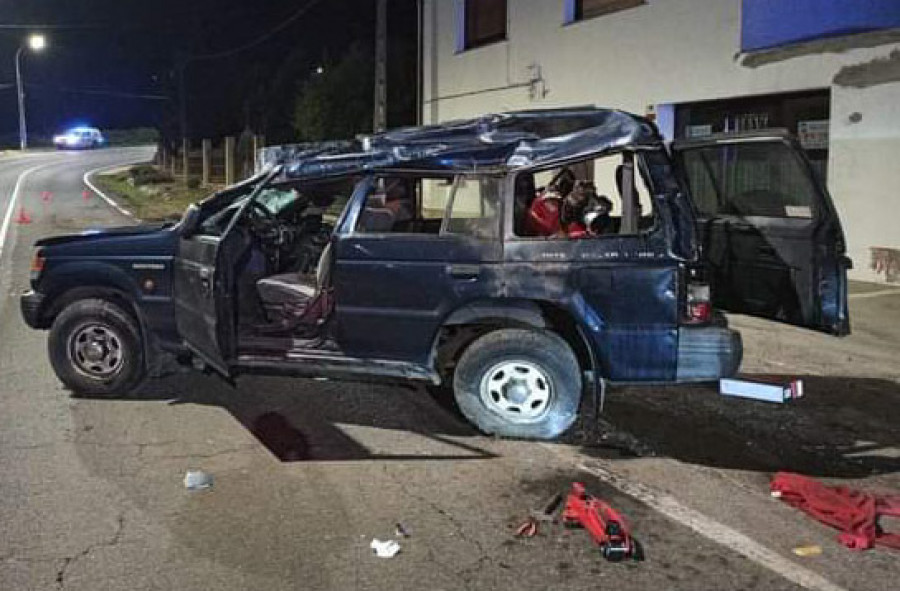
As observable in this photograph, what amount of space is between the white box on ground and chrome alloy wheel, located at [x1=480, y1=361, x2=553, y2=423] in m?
1.17

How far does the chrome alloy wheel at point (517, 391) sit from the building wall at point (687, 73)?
8.47 meters

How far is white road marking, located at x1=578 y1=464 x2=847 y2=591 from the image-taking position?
4.18 m

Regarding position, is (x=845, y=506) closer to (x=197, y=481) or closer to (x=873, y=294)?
(x=197, y=481)

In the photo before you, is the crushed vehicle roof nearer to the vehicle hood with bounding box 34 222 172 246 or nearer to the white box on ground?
the vehicle hood with bounding box 34 222 172 246

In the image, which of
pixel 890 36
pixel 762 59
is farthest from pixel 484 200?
pixel 762 59

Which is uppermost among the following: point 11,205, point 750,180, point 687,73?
point 687,73

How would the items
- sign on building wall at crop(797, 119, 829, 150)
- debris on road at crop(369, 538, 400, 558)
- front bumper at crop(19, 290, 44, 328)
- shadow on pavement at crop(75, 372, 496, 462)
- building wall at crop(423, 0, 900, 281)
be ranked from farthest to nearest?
1. sign on building wall at crop(797, 119, 829, 150)
2. building wall at crop(423, 0, 900, 281)
3. front bumper at crop(19, 290, 44, 328)
4. shadow on pavement at crop(75, 372, 496, 462)
5. debris on road at crop(369, 538, 400, 558)

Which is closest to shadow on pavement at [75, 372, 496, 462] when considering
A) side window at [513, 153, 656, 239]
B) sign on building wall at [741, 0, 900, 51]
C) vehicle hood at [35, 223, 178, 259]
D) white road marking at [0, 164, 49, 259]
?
vehicle hood at [35, 223, 178, 259]

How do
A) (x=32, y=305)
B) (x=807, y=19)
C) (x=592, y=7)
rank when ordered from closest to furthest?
(x=32, y=305) < (x=807, y=19) < (x=592, y=7)

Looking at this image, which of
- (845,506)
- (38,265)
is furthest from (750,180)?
(38,265)

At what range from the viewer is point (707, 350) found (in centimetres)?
579

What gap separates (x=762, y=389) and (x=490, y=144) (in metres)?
2.37

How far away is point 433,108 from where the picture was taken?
25.5 m

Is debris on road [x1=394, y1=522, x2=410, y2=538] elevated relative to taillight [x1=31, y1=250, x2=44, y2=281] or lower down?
lower down
